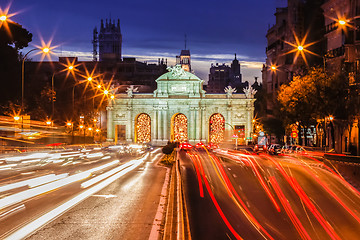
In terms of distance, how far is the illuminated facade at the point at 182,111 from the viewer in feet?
299

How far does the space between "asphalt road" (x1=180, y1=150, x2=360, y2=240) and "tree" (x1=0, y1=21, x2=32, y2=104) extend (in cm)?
3558

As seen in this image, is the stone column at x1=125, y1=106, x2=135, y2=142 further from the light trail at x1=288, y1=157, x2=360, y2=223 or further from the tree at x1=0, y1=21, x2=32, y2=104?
the light trail at x1=288, y1=157, x2=360, y2=223

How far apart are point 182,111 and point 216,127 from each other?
7579 mm

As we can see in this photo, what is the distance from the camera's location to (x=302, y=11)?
81562 mm

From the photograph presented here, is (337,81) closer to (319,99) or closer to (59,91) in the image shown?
(319,99)

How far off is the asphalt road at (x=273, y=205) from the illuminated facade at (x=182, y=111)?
197 feet

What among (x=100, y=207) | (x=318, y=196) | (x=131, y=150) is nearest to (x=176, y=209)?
(x=100, y=207)

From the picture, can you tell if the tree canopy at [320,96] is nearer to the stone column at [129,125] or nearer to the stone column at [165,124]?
the stone column at [165,124]

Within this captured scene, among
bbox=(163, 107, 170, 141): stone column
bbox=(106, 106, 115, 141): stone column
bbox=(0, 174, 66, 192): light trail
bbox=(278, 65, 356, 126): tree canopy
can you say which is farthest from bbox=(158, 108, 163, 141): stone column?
bbox=(0, 174, 66, 192): light trail

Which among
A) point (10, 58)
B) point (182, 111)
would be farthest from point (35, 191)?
point (182, 111)

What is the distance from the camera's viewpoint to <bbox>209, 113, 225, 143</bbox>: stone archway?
91938 millimetres

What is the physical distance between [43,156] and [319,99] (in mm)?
26911

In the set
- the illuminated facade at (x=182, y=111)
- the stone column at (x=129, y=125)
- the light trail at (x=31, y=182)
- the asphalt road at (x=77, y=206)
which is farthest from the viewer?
the stone column at (x=129, y=125)

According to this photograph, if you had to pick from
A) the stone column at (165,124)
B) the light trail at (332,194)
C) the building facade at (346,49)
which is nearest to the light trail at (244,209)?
the light trail at (332,194)
